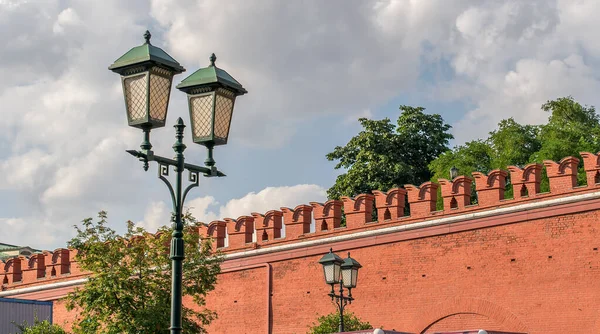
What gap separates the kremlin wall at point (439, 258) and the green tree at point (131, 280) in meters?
2.99

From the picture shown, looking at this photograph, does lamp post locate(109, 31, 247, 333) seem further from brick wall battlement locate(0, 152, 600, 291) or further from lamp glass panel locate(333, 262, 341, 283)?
brick wall battlement locate(0, 152, 600, 291)

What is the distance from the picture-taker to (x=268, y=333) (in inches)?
884

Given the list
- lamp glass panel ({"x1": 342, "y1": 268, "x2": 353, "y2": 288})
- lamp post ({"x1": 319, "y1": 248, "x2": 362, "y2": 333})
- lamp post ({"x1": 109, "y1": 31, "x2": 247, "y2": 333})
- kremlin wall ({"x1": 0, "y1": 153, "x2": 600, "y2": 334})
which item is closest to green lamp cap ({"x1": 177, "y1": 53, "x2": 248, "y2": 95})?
lamp post ({"x1": 109, "y1": 31, "x2": 247, "y2": 333})

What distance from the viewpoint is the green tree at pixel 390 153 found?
3347cm

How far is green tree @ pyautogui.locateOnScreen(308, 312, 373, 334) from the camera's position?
18.8m

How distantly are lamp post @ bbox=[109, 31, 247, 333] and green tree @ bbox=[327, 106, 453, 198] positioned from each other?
77.3 ft

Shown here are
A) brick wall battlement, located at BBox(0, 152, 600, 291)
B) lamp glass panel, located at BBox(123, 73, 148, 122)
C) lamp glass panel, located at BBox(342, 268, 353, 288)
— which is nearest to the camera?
lamp glass panel, located at BBox(123, 73, 148, 122)

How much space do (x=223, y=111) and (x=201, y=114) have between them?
229 mm

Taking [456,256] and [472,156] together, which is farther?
[472,156]

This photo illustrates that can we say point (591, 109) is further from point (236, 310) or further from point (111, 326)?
point (111, 326)

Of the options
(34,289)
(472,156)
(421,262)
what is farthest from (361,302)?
(472,156)

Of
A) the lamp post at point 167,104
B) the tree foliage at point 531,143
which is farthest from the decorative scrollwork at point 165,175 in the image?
the tree foliage at point 531,143

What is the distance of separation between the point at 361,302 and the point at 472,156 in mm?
13379

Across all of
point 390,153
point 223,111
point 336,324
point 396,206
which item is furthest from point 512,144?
point 223,111
